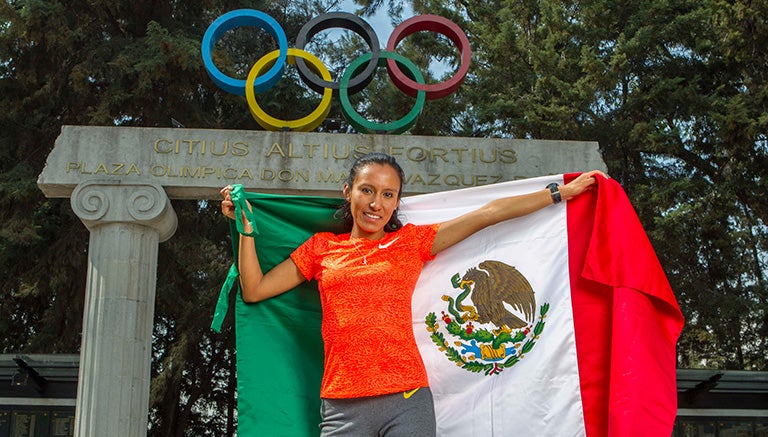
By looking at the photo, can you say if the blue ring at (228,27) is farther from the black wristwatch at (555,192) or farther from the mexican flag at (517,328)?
the black wristwatch at (555,192)

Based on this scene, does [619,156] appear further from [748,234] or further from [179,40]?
[179,40]

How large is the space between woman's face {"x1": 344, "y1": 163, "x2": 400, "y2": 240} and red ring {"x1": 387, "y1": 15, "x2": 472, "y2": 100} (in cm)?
569

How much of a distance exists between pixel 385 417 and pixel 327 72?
6674 mm

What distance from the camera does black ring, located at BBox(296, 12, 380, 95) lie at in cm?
976

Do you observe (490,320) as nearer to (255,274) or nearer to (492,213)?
(492,213)

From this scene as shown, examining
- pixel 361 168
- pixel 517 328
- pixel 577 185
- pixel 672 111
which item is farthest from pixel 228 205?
pixel 672 111

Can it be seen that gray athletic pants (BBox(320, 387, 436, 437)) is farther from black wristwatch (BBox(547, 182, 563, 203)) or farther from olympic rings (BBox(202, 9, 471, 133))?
olympic rings (BBox(202, 9, 471, 133))

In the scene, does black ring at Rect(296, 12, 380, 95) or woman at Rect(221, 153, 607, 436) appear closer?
woman at Rect(221, 153, 607, 436)

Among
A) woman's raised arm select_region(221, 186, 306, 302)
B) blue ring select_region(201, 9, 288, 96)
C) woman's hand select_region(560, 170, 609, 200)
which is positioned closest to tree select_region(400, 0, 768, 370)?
blue ring select_region(201, 9, 288, 96)

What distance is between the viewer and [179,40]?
15.8 metres

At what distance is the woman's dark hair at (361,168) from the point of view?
418cm

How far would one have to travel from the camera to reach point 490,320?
4.84m

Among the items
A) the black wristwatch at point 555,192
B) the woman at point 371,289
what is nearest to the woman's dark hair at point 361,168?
the woman at point 371,289

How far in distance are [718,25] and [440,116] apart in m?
5.77
